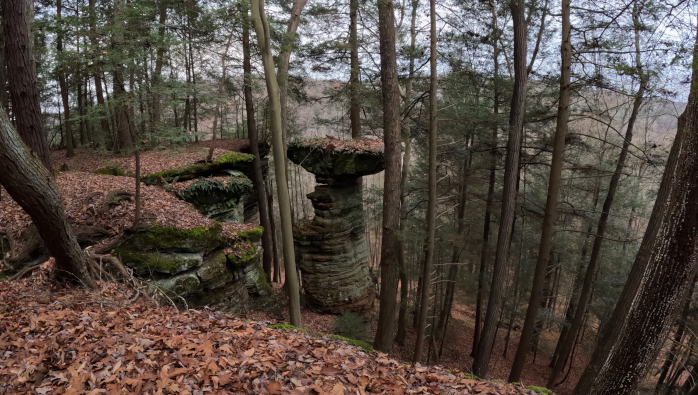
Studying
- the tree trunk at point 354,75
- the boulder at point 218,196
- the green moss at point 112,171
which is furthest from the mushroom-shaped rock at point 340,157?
the green moss at point 112,171

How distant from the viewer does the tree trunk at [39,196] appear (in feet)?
9.84

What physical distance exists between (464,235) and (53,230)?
11522 millimetres

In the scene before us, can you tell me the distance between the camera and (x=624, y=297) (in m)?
4.08

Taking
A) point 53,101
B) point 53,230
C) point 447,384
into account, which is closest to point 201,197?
point 53,230

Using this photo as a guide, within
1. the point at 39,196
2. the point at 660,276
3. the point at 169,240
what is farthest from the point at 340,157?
the point at 660,276

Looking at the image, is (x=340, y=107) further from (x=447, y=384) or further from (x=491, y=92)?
(x=447, y=384)

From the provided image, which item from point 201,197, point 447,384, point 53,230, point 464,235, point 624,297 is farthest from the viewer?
point 464,235

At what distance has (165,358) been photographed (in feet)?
8.66

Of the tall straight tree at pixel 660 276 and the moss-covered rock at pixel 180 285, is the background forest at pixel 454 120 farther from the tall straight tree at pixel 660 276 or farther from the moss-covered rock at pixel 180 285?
the moss-covered rock at pixel 180 285

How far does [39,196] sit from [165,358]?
226cm

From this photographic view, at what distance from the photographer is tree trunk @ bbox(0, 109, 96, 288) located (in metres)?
3.00

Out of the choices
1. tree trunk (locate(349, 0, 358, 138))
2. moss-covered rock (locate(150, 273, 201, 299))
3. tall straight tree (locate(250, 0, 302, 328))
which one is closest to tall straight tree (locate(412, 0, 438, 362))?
tall straight tree (locate(250, 0, 302, 328))

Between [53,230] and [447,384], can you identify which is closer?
[447,384]

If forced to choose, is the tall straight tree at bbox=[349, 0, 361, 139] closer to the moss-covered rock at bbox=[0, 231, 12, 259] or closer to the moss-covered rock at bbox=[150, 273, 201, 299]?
the moss-covered rock at bbox=[150, 273, 201, 299]
